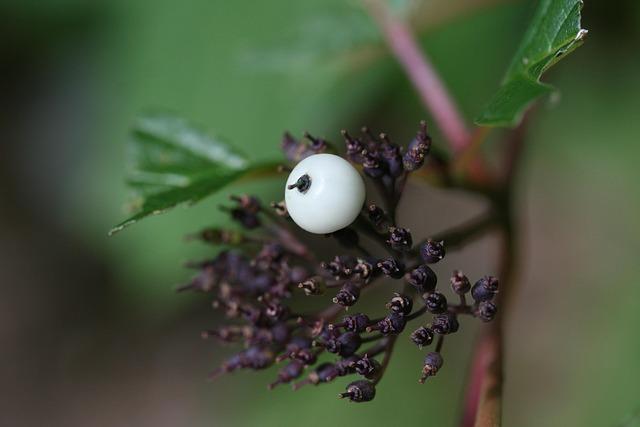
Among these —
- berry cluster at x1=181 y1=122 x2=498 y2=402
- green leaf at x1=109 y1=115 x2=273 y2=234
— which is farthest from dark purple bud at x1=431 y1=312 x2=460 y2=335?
green leaf at x1=109 y1=115 x2=273 y2=234

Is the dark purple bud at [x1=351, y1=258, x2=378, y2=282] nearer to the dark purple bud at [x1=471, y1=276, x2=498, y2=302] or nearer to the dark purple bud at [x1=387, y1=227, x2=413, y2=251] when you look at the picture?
the dark purple bud at [x1=387, y1=227, x2=413, y2=251]

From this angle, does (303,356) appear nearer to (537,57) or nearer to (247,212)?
(247,212)

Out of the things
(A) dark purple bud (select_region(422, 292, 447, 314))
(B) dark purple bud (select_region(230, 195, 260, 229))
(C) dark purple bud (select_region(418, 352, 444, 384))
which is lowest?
(C) dark purple bud (select_region(418, 352, 444, 384))

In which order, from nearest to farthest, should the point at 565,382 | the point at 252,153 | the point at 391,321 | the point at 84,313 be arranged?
the point at 391,321 < the point at 565,382 < the point at 252,153 < the point at 84,313

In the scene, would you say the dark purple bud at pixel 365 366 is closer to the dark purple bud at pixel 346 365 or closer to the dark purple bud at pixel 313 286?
the dark purple bud at pixel 346 365

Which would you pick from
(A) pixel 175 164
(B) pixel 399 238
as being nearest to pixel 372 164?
(B) pixel 399 238

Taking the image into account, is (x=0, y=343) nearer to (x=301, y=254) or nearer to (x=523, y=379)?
(x=523, y=379)

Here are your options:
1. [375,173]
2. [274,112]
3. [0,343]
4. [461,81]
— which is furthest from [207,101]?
[0,343]
